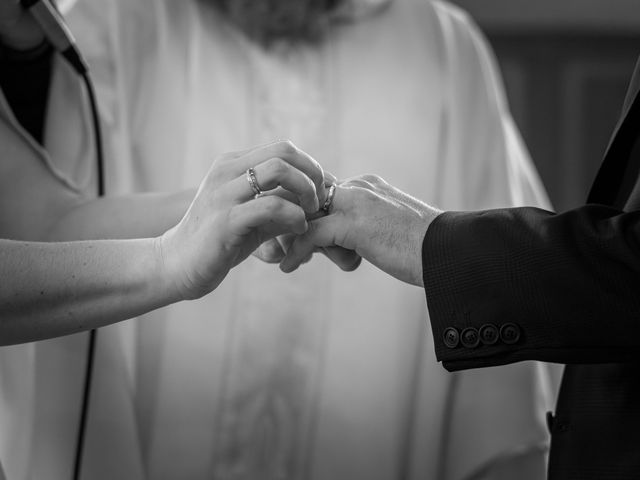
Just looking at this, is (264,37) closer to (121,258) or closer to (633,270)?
(121,258)

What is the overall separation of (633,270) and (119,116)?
102 centimetres

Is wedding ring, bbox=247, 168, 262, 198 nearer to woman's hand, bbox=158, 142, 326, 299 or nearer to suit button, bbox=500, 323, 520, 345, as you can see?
woman's hand, bbox=158, 142, 326, 299

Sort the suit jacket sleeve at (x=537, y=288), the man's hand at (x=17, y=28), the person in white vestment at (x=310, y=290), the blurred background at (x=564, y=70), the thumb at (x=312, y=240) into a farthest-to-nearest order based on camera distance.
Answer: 1. the blurred background at (x=564, y=70)
2. the person in white vestment at (x=310, y=290)
3. the man's hand at (x=17, y=28)
4. the thumb at (x=312, y=240)
5. the suit jacket sleeve at (x=537, y=288)

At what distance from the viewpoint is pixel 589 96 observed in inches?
174

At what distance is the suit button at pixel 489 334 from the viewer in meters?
1.33

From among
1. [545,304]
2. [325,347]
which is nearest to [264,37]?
[325,347]

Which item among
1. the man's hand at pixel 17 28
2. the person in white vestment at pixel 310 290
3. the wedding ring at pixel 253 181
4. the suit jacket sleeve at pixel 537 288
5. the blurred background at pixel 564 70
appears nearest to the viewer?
the suit jacket sleeve at pixel 537 288

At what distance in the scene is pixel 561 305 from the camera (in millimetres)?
1309

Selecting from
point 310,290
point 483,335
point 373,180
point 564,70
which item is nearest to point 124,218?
point 373,180

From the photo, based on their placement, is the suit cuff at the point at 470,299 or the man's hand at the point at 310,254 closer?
the suit cuff at the point at 470,299

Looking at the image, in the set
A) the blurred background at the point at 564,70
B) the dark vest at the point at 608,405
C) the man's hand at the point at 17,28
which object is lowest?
the dark vest at the point at 608,405

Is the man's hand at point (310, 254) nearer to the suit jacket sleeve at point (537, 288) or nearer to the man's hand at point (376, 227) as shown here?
the man's hand at point (376, 227)

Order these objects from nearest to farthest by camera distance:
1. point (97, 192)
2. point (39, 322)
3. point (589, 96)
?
point (39, 322)
point (97, 192)
point (589, 96)

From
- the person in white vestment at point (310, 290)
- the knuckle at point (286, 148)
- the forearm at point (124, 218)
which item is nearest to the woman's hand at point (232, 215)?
the knuckle at point (286, 148)
